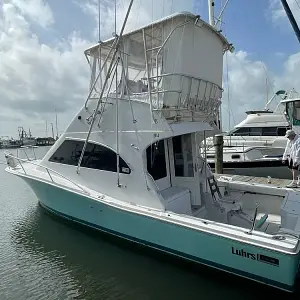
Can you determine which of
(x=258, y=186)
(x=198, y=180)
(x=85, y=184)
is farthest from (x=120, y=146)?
(x=258, y=186)

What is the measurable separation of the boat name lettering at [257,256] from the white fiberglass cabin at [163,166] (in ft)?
0.05

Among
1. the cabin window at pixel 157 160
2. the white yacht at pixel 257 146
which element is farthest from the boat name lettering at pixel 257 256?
the white yacht at pixel 257 146

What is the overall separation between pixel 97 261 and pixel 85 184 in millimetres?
1636

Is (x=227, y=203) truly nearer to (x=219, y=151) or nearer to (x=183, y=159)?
(x=183, y=159)

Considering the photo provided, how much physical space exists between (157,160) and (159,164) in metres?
0.12

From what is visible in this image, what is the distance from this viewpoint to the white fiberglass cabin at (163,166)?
4.67 metres

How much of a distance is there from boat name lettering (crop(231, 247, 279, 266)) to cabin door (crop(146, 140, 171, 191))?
7.34 ft

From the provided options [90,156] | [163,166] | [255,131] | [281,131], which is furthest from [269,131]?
[90,156]

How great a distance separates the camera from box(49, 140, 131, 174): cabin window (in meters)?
6.05

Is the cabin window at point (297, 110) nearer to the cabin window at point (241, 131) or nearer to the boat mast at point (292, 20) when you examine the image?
the cabin window at point (241, 131)

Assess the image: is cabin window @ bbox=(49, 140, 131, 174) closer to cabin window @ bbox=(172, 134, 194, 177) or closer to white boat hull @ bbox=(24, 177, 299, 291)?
white boat hull @ bbox=(24, 177, 299, 291)

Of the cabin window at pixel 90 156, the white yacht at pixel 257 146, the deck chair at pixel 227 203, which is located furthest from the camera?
the white yacht at pixel 257 146

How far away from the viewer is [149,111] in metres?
5.60

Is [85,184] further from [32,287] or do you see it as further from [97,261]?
[32,287]
